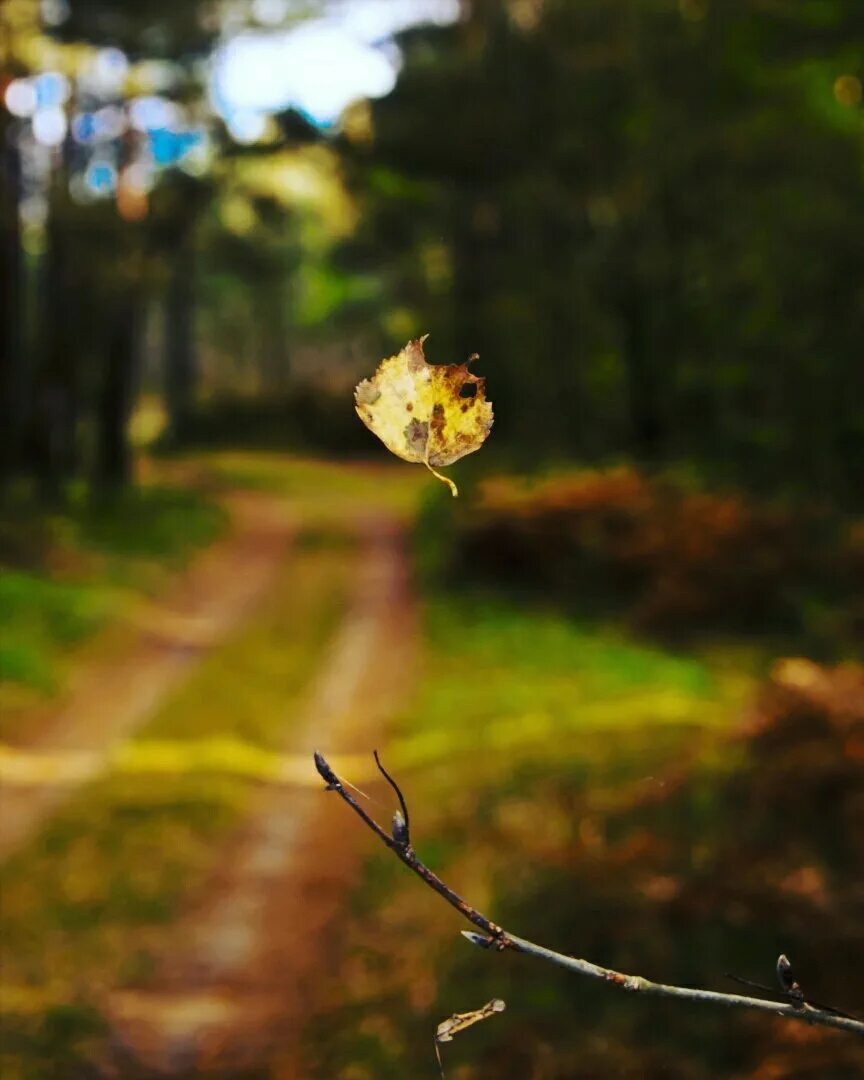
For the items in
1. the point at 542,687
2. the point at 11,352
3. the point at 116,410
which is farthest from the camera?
the point at 116,410

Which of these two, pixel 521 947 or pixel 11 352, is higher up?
pixel 11 352

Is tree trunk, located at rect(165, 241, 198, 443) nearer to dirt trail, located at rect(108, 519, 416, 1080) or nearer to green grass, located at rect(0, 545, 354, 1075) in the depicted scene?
green grass, located at rect(0, 545, 354, 1075)

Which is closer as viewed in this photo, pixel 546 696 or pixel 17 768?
pixel 17 768

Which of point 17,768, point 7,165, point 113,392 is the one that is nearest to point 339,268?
point 113,392

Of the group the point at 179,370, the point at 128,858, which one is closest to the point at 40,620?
the point at 128,858

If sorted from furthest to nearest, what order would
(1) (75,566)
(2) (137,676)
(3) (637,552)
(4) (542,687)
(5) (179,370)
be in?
(5) (179,370), (1) (75,566), (3) (637,552), (2) (137,676), (4) (542,687)

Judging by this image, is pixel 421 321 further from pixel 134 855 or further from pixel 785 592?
pixel 134 855

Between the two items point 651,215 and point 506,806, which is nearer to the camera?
point 506,806

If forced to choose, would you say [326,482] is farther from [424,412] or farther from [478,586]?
[424,412]
